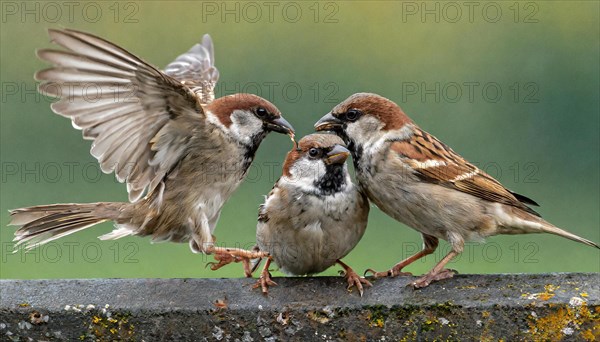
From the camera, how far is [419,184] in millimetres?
4340

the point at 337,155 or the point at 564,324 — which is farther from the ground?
the point at 337,155

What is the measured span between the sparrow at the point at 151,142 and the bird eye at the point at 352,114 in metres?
0.25

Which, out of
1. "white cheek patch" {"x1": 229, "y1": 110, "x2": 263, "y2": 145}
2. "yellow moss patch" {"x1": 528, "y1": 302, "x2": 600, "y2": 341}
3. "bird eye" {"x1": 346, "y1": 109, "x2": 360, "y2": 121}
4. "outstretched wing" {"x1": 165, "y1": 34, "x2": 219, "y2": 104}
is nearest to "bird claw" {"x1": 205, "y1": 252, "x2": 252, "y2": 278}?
"white cheek patch" {"x1": 229, "y1": 110, "x2": 263, "y2": 145}

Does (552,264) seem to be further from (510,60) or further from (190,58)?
(510,60)

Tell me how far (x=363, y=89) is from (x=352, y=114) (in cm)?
389

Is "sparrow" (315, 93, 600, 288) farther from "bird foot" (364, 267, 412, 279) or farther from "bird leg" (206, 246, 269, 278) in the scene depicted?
"bird leg" (206, 246, 269, 278)

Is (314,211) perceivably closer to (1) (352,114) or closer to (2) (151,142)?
(1) (352,114)

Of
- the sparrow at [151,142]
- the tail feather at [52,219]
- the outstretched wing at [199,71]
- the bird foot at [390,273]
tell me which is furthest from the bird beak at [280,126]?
the outstretched wing at [199,71]

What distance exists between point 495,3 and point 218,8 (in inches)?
96.0

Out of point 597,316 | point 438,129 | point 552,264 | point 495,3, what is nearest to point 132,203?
point 597,316

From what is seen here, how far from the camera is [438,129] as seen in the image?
26.0ft

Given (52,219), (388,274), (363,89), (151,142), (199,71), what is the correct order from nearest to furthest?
(388,274), (151,142), (52,219), (199,71), (363,89)

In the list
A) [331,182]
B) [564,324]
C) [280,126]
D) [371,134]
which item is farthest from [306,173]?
[564,324]

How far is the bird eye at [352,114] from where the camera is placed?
171 inches
